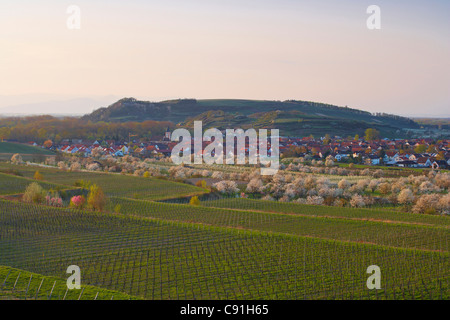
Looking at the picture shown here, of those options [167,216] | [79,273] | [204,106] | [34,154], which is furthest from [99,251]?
[204,106]

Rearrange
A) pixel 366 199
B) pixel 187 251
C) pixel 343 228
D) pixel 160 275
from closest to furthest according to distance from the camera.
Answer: pixel 160 275 < pixel 187 251 < pixel 343 228 < pixel 366 199

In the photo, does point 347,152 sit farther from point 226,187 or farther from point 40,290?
point 40,290

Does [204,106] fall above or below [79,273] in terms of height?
above

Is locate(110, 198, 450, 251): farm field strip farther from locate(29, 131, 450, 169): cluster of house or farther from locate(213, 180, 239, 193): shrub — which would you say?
locate(29, 131, 450, 169): cluster of house

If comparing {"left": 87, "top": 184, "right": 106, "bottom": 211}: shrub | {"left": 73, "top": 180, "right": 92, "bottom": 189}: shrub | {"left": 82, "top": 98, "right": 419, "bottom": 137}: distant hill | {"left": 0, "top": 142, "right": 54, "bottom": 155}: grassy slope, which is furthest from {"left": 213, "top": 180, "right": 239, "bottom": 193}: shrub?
{"left": 82, "top": 98, "right": 419, "bottom": 137}: distant hill

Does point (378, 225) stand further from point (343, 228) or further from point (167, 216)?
point (167, 216)

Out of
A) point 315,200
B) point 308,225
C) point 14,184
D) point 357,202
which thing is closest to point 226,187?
point 315,200
